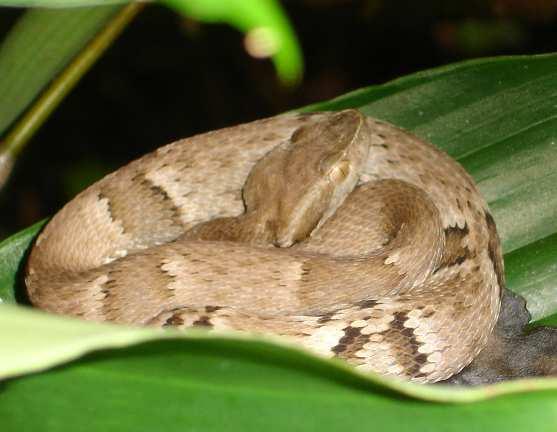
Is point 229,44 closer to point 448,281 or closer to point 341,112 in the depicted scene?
point 341,112

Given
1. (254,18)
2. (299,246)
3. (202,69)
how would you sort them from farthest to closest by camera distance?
(202,69) → (299,246) → (254,18)

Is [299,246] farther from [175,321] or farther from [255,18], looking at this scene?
[255,18]

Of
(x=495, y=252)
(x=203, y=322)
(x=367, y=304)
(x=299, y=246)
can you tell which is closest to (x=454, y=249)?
(x=495, y=252)

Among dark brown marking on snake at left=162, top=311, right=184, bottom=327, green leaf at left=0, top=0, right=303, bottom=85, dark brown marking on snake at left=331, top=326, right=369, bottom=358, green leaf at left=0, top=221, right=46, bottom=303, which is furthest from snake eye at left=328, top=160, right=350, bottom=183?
green leaf at left=0, top=0, right=303, bottom=85

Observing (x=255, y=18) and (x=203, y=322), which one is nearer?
(x=255, y=18)

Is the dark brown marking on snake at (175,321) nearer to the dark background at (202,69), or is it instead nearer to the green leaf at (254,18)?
the green leaf at (254,18)

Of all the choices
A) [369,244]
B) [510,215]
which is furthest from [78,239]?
[510,215]

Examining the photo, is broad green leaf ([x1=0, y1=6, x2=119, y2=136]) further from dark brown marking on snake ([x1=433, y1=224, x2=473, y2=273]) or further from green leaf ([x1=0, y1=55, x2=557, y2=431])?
dark brown marking on snake ([x1=433, y1=224, x2=473, y2=273])
